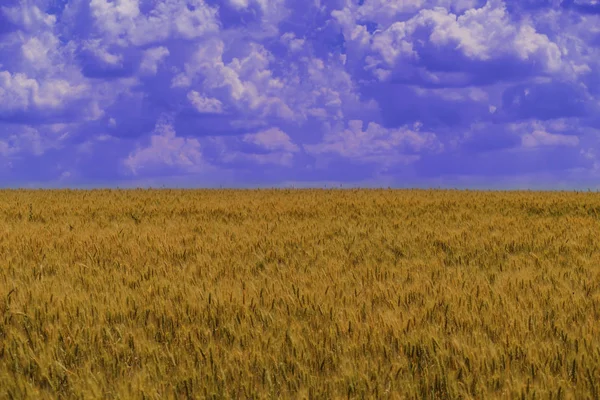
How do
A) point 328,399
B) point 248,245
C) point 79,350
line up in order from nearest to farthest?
1. point 328,399
2. point 79,350
3. point 248,245

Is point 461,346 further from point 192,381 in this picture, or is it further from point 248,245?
point 248,245

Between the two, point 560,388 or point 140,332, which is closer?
point 560,388

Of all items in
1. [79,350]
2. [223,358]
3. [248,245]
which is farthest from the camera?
[248,245]

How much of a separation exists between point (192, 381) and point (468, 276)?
3.47 m

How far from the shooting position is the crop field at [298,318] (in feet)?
9.18

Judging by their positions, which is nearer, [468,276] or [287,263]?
[468,276]

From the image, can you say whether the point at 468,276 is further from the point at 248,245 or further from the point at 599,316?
the point at 248,245

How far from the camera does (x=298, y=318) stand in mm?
3910

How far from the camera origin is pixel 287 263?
6.15 metres

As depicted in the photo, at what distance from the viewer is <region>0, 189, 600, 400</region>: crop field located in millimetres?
2797

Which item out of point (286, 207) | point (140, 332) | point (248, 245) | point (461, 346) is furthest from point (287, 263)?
point (286, 207)

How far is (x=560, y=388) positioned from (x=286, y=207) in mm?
10543

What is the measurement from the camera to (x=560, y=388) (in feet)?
8.63

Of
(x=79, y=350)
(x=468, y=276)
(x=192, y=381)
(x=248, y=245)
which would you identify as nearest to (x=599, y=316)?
(x=468, y=276)
